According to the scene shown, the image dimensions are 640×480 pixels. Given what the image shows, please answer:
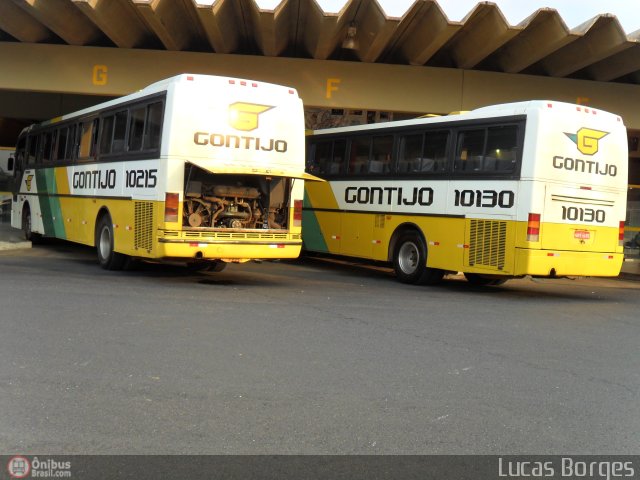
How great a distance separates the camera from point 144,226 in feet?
39.0

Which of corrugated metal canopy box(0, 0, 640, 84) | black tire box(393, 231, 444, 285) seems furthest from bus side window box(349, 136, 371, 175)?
corrugated metal canopy box(0, 0, 640, 84)

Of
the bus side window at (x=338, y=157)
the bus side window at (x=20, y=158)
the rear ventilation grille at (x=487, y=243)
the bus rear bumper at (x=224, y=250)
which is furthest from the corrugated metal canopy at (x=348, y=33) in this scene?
the bus rear bumper at (x=224, y=250)

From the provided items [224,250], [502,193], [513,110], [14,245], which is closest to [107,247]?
[224,250]

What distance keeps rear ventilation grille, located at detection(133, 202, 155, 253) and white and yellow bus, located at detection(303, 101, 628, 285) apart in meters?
4.95

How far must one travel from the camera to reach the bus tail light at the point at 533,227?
1159 centimetres

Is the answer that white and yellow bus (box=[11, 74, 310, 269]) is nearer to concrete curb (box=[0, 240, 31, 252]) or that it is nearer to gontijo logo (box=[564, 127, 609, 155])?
concrete curb (box=[0, 240, 31, 252])

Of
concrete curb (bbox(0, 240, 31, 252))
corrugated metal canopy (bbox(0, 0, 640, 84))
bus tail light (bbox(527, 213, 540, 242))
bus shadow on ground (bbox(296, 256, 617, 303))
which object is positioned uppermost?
corrugated metal canopy (bbox(0, 0, 640, 84))

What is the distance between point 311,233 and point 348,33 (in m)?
4.61

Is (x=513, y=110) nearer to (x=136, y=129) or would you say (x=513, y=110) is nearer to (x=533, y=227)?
(x=533, y=227)

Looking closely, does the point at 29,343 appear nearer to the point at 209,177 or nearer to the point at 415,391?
the point at 415,391

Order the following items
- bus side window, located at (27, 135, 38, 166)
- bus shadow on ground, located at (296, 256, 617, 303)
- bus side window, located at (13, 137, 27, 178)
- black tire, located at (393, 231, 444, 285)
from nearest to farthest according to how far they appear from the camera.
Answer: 1. bus shadow on ground, located at (296, 256, 617, 303)
2. black tire, located at (393, 231, 444, 285)
3. bus side window, located at (27, 135, 38, 166)
4. bus side window, located at (13, 137, 27, 178)

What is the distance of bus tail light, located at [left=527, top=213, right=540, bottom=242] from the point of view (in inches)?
456

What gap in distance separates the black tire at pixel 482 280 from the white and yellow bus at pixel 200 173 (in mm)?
4044

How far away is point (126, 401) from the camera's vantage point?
5195mm
